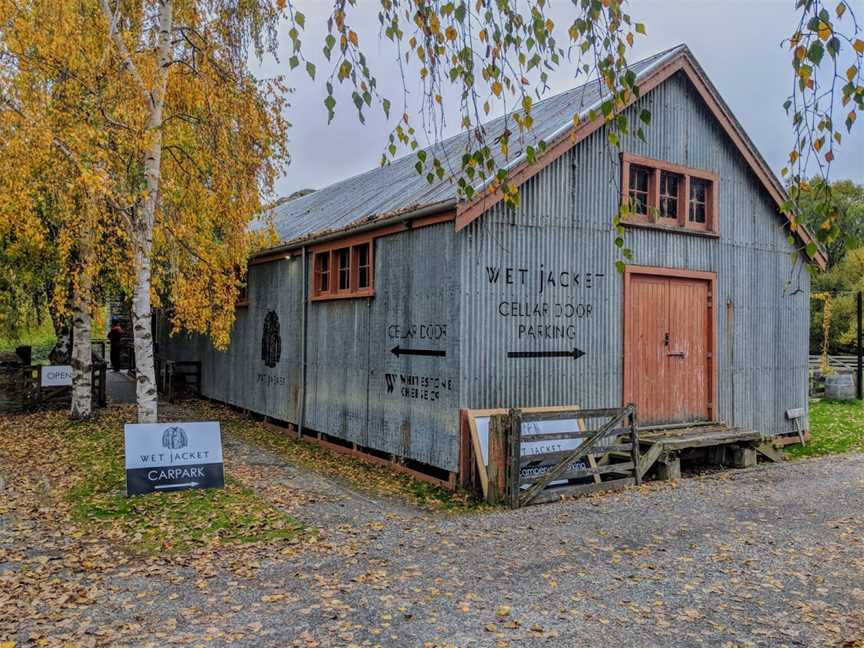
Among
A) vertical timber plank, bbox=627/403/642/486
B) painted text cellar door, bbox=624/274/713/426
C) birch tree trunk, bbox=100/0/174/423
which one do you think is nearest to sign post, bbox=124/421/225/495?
birch tree trunk, bbox=100/0/174/423

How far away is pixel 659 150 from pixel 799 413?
5.89 m

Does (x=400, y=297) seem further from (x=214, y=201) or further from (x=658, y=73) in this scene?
(x=658, y=73)

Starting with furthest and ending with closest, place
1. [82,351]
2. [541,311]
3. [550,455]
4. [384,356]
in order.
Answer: [82,351] → [384,356] → [541,311] → [550,455]

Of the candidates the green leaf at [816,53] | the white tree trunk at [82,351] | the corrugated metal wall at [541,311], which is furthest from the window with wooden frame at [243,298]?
the green leaf at [816,53]

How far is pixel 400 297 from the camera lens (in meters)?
10.3

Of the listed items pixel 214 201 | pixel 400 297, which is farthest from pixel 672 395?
pixel 214 201

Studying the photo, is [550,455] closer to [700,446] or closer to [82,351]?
[700,446]

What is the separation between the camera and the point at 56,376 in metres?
15.3

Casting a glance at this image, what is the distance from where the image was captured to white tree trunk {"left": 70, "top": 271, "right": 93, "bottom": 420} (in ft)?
41.2

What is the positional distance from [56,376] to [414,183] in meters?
9.55

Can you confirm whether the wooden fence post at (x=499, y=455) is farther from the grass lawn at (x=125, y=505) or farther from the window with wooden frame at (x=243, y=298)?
the window with wooden frame at (x=243, y=298)

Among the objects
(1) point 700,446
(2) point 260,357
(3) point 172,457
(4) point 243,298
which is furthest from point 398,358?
(4) point 243,298

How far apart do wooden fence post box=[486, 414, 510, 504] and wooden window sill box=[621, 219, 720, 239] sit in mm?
4076

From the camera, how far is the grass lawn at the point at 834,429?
12.4 m
